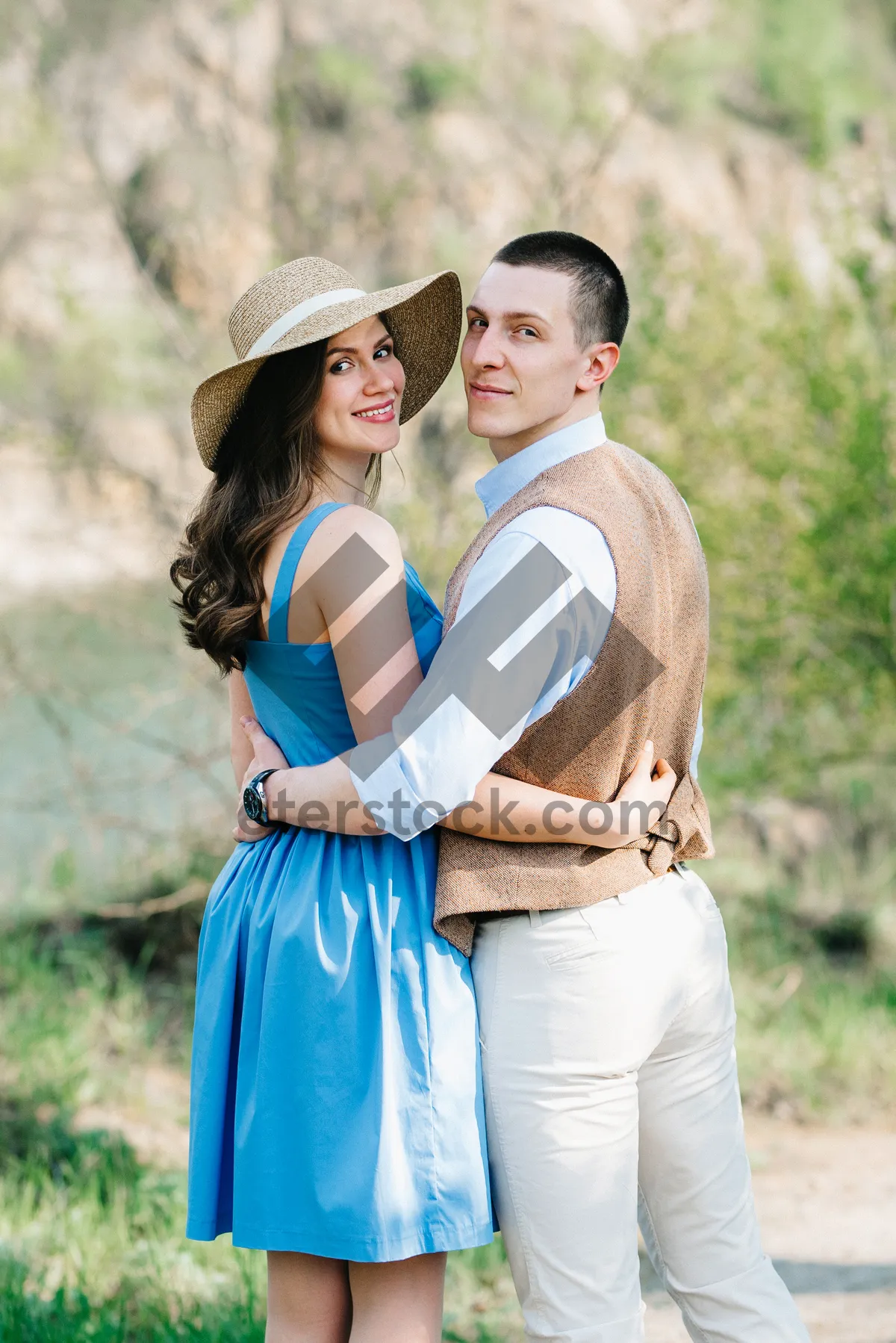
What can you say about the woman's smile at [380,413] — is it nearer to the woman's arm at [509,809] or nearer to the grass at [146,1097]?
the woman's arm at [509,809]

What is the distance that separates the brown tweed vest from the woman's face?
0.31 m

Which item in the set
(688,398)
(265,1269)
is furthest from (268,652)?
(688,398)

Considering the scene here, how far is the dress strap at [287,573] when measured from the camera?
6.56 ft

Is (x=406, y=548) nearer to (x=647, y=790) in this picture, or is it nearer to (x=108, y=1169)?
(x=108, y=1169)

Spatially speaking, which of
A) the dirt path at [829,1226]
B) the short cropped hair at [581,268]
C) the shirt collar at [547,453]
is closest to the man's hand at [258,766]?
the shirt collar at [547,453]

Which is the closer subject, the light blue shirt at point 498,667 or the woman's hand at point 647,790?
the light blue shirt at point 498,667

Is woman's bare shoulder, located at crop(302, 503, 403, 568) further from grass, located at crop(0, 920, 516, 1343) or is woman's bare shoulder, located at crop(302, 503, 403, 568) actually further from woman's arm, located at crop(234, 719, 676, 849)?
grass, located at crop(0, 920, 516, 1343)

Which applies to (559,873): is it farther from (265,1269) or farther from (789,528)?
(789,528)

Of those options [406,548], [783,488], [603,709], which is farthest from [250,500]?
[783,488]

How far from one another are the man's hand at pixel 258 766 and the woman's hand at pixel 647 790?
22.0 inches

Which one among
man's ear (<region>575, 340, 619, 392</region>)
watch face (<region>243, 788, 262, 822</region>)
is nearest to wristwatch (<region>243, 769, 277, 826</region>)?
watch face (<region>243, 788, 262, 822</region>)

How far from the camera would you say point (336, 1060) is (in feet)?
6.15

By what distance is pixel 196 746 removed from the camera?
5.31 meters

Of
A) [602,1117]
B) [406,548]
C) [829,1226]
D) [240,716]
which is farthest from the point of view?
[406,548]
